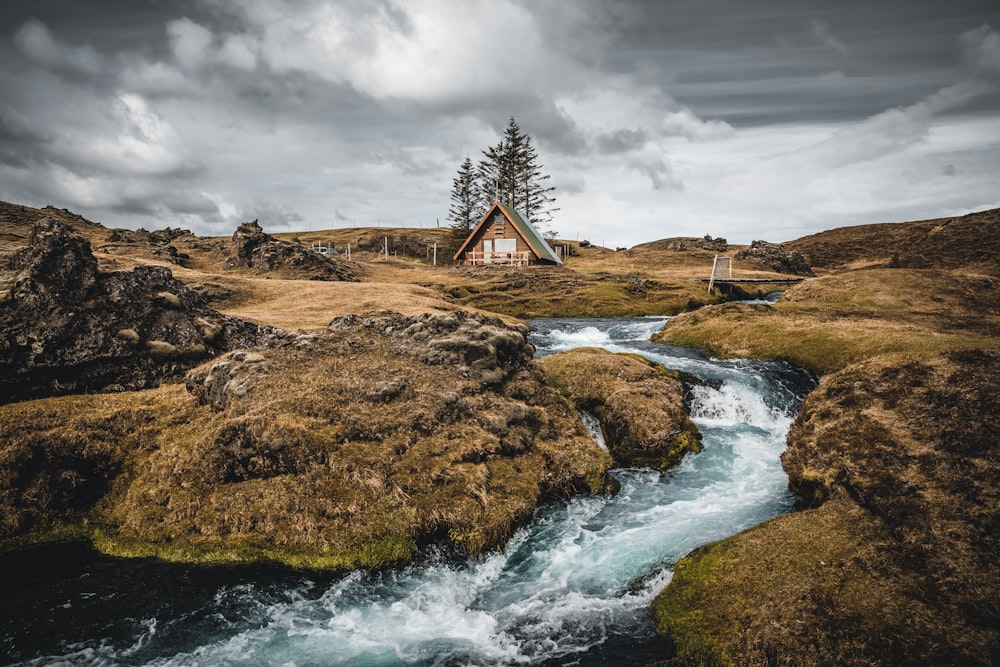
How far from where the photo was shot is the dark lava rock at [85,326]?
19969 mm

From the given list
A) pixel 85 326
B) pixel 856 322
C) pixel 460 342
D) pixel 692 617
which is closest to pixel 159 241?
pixel 85 326

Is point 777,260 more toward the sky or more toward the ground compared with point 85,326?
more toward the sky

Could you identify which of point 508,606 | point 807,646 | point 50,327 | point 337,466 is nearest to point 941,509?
point 807,646

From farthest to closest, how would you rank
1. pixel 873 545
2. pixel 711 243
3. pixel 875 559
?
pixel 711 243 → pixel 873 545 → pixel 875 559

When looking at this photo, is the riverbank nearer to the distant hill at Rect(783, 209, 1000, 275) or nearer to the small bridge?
the small bridge

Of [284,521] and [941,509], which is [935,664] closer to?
[941,509]

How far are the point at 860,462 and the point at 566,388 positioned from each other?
12536 millimetres

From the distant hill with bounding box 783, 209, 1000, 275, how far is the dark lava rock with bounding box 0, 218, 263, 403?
100753 mm

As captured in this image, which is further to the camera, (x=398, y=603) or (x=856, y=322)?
(x=856, y=322)

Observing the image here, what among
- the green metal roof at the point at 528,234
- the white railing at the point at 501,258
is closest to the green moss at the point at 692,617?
the white railing at the point at 501,258

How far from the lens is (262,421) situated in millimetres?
16531

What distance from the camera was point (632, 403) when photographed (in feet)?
71.7

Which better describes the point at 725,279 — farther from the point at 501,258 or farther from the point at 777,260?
the point at 777,260

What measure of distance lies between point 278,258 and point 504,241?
34856mm
